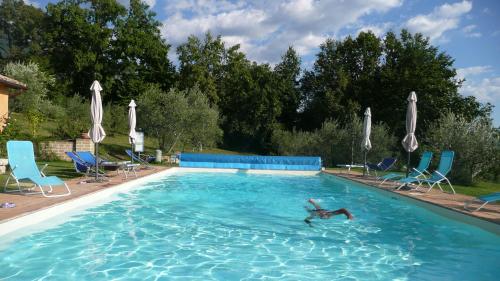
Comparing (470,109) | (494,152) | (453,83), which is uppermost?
(453,83)

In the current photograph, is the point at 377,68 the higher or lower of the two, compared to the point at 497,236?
higher

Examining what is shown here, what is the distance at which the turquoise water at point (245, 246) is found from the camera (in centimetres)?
518

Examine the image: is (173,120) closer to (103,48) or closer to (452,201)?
(452,201)

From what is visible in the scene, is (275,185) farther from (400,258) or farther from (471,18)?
(471,18)

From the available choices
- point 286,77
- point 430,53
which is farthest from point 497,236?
point 286,77

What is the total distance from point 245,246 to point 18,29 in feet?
179

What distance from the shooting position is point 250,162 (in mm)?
21016

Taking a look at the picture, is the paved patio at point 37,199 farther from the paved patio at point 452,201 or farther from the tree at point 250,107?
the tree at point 250,107

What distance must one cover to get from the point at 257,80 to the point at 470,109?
21.3 m

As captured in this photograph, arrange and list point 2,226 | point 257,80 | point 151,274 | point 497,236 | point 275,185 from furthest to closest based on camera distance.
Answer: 1. point 257,80
2. point 275,185
3. point 497,236
4. point 2,226
5. point 151,274

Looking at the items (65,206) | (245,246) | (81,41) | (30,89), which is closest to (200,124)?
(30,89)

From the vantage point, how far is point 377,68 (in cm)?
4100

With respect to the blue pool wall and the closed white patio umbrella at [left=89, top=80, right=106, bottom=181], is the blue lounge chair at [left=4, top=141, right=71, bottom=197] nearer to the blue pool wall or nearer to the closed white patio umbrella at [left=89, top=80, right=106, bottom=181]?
the closed white patio umbrella at [left=89, top=80, right=106, bottom=181]

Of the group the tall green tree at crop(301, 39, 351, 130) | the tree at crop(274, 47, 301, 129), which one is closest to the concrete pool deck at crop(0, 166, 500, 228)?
the tall green tree at crop(301, 39, 351, 130)
